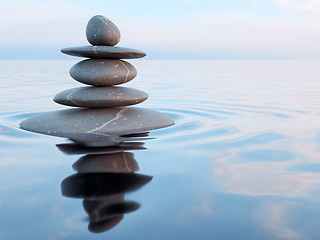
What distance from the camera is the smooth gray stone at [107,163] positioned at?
3.44 meters

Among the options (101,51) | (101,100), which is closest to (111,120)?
(101,100)

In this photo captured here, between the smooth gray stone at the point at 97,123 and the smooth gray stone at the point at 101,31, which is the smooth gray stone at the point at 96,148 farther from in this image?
the smooth gray stone at the point at 101,31

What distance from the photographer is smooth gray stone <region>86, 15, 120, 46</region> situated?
5.86m

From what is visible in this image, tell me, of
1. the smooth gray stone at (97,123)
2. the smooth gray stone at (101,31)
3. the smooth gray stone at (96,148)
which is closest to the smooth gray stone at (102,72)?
the smooth gray stone at (101,31)

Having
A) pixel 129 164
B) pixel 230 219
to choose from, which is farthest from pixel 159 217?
pixel 129 164

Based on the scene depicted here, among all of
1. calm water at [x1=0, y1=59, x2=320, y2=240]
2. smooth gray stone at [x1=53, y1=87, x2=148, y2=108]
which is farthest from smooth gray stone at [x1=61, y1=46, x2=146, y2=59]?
calm water at [x1=0, y1=59, x2=320, y2=240]

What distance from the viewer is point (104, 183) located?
9.95 ft

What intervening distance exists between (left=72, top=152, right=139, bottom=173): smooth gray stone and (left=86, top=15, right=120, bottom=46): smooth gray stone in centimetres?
271

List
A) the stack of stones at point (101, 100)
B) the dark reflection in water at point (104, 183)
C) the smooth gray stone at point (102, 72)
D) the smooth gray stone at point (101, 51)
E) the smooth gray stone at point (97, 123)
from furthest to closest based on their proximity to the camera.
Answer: the smooth gray stone at point (102, 72) < the smooth gray stone at point (101, 51) < the stack of stones at point (101, 100) < the smooth gray stone at point (97, 123) < the dark reflection in water at point (104, 183)

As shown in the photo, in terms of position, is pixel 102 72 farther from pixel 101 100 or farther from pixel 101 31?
pixel 101 31

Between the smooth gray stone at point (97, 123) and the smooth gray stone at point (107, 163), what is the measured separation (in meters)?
0.87

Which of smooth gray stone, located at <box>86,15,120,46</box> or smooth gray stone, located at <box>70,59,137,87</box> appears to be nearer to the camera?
smooth gray stone, located at <box>70,59,137,87</box>

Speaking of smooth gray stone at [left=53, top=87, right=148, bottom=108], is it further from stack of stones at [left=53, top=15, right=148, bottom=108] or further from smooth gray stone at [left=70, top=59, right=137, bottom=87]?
smooth gray stone at [left=70, top=59, right=137, bottom=87]

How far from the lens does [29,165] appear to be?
3.71m
